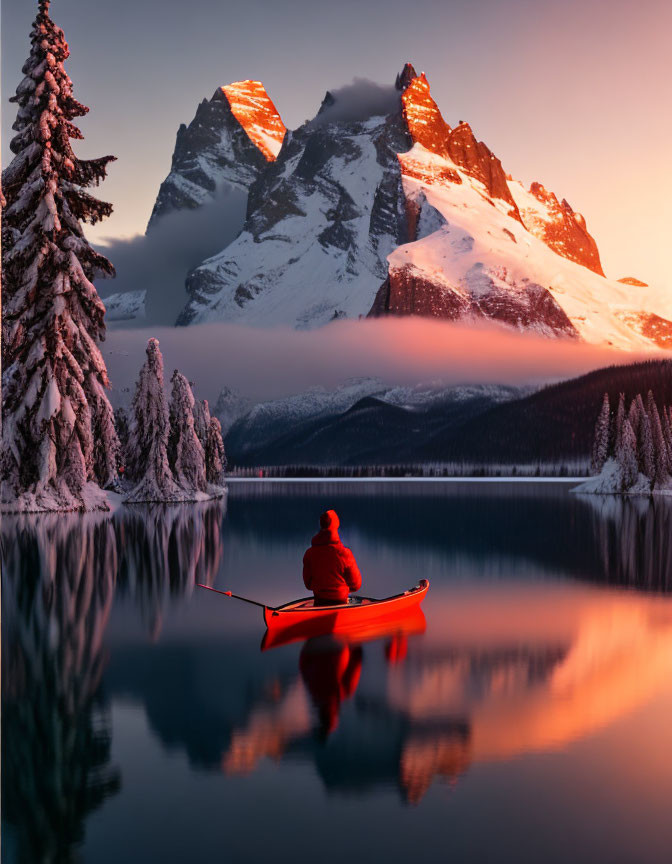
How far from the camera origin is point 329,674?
1377 cm

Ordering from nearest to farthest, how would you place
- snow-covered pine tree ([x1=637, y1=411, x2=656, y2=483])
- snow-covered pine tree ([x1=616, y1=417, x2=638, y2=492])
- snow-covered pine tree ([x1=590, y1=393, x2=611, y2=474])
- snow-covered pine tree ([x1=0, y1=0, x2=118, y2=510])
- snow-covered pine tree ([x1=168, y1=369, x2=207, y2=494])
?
snow-covered pine tree ([x1=0, y1=0, x2=118, y2=510]) < snow-covered pine tree ([x1=168, y1=369, x2=207, y2=494]) < snow-covered pine tree ([x1=616, y1=417, x2=638, y2=492]) < snow-covered pine tree ([x1=637, y1=411, x2=656, y2=483]) < snow-covered pine tree ([x1=590, y1=393, x2=611, y2=474])

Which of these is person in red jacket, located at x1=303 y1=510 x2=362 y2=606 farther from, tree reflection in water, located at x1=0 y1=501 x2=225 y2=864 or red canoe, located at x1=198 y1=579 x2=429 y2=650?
tree reflection in water, located at x1=0 y1=501 x2=225 y2=864

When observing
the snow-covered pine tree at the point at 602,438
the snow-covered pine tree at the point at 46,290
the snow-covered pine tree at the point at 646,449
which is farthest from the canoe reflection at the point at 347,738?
the snow-covered pine tree at the point at 602,438

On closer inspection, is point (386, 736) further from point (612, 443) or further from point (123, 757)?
point (612, 443)

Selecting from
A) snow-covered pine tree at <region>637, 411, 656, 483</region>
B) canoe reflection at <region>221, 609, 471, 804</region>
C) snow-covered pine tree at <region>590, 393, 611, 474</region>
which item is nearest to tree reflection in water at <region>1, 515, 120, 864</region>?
canoe reflection at <region>221, 609, 471, 804</region>

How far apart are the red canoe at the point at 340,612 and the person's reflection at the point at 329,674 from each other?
387 mm

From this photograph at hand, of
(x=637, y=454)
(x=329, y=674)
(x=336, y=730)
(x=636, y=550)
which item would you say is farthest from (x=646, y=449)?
(x=336, y=730)

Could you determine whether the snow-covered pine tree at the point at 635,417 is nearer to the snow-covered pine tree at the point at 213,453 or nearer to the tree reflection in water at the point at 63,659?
the snow-covered pine tree at the point at 213,453

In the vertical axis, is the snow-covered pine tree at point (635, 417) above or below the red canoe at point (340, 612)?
above

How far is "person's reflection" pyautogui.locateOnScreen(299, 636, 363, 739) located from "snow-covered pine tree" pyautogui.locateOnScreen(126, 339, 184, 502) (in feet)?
206

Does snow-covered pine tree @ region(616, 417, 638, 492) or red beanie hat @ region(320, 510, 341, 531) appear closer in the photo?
red beanie hat @ region(320, 510, 341, 531)

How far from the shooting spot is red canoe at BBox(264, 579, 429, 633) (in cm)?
1620

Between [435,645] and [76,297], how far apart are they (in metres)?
33.6

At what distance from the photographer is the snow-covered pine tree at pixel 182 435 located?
86375mm
